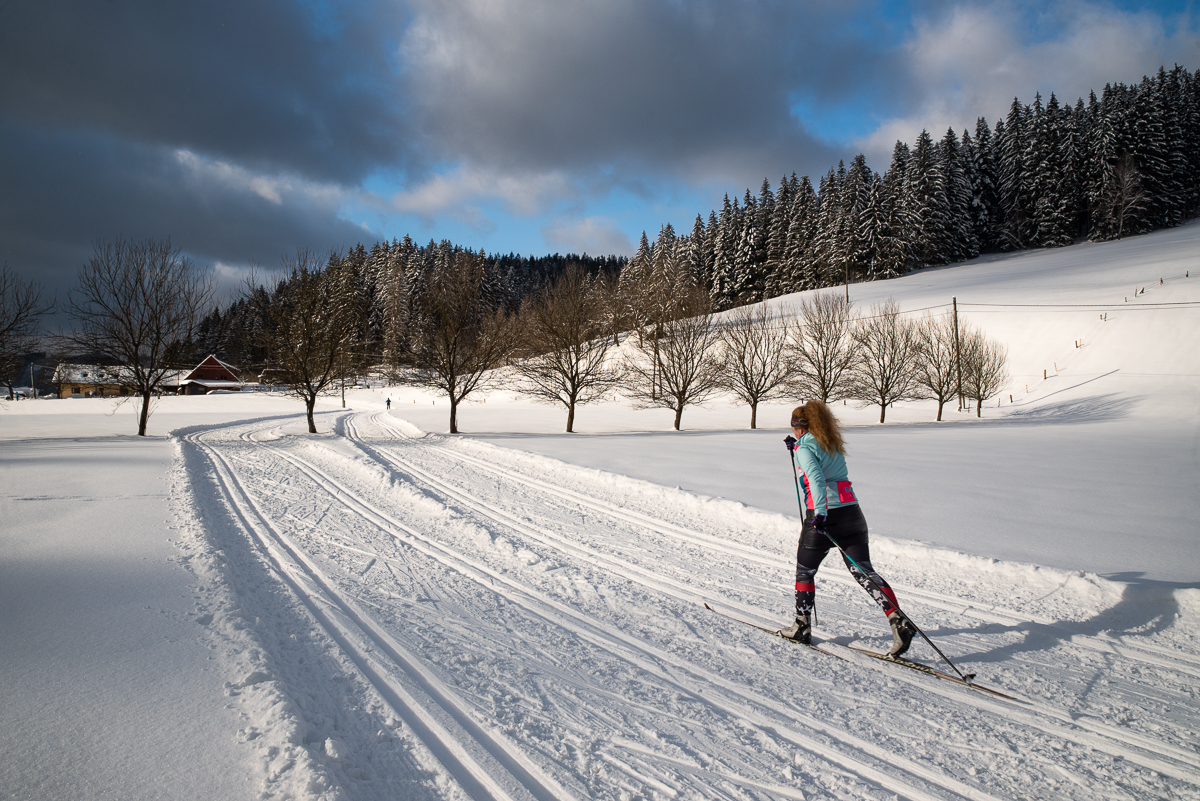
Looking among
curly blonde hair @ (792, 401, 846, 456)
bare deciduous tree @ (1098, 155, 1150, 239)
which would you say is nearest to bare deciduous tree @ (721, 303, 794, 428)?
curly blonde hair @ (792, 401, 846, 456)

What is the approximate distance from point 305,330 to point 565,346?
11.5 m

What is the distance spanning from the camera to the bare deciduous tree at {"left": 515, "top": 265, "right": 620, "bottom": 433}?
24.3 metres

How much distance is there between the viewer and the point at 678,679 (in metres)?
3.63

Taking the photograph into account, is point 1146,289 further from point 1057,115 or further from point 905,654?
point 905,654

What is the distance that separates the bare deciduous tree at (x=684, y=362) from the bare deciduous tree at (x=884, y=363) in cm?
1016

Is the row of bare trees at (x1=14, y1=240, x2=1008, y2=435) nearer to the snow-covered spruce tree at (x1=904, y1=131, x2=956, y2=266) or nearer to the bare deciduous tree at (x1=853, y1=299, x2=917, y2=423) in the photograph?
the bare deciduous tree at (x1=853, y1=299, x2=917, y2=423)

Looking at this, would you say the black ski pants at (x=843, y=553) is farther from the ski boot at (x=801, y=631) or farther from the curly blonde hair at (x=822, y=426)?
the curly blonde hair at (x=822, y=426)

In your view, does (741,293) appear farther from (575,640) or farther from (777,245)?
(575,640)

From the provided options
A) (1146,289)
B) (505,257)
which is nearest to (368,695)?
(1146,289)

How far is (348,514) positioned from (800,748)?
7443 mm

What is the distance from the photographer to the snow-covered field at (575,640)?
2.67m

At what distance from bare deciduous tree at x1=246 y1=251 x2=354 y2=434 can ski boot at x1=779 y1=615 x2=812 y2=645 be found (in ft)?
73.0

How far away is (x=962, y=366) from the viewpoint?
32.3 m

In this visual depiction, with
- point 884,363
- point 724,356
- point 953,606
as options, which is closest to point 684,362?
point 724,356
